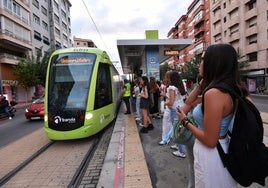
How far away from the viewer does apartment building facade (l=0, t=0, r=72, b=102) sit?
36.7 m

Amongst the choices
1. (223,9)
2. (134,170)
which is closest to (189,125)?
(134,170)

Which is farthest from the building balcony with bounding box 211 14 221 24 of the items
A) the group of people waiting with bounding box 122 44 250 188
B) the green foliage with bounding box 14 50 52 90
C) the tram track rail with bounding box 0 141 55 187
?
the group of people waiting with bounding box 122 44 250 188

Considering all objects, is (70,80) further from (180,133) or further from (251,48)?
(251,48)

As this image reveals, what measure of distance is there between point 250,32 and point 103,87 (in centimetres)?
3760

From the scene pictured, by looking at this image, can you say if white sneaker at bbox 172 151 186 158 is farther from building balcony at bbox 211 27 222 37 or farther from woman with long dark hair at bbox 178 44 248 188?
building balcony at bbox 211 27 222 37

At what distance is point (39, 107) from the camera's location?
48.3 feet

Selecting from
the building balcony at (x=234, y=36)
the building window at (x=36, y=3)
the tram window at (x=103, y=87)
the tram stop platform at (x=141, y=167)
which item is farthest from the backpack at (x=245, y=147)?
the building window at (x=36, y=3)

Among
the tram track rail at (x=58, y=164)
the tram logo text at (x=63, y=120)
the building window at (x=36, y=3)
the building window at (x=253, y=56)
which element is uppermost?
the building window at (x=36, y=3)

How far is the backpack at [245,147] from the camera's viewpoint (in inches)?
74.7

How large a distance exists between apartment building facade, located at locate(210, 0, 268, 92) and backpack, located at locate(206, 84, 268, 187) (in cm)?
3854

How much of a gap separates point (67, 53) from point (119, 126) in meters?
3.22

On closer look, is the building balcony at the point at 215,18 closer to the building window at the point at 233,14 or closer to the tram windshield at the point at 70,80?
the building window at the point at 233,14

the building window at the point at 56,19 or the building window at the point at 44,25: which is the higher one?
the building window at the point at 56,19

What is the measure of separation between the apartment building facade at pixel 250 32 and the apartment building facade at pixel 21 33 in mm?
33477
